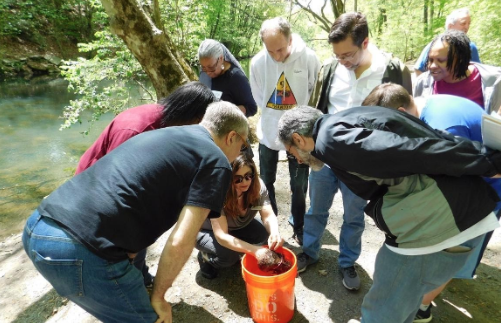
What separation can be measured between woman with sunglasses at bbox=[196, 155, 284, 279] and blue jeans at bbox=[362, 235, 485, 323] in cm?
80

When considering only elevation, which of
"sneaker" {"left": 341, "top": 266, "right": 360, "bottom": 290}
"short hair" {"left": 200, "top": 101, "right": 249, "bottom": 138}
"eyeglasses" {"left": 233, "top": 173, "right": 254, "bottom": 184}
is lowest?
"sneaker" {"left": 341, "top": 266, "right": 360, "bottom": 290}

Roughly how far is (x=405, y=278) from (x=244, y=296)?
132 centimetres

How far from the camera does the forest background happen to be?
3.81 meters

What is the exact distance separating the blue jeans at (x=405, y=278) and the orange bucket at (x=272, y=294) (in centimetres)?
50

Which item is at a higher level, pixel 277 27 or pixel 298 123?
pixel 277 27

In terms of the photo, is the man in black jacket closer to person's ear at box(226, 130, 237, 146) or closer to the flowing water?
person's ear at box(226, 130, 237, 146)

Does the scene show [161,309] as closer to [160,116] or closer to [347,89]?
[160,116]

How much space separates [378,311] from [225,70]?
2.17 m

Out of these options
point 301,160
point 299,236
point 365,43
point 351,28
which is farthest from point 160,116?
point 299,236

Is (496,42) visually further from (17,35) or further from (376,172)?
(17,35)

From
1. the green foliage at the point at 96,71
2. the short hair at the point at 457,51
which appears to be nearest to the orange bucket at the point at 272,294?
the short hair at the point at 457,51

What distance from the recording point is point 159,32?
362cm

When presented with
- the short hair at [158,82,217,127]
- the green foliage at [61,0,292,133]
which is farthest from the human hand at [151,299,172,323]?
the green foliage at [61,0,292,133]

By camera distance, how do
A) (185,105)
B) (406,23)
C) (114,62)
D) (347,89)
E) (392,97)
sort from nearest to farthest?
1. (392,97)
2. (185,105)
3. (347,89)
4. (114,62)
5. (406,23)
